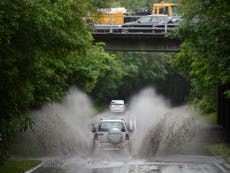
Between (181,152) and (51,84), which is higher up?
(51,84)

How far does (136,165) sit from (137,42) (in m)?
21.4

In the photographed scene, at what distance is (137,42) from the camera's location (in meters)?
43.4

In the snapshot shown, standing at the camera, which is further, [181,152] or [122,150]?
[181,152]

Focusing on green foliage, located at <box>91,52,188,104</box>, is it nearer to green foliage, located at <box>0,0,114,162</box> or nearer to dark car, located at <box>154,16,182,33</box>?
dark car, located at <box>154,16,182,33</box>

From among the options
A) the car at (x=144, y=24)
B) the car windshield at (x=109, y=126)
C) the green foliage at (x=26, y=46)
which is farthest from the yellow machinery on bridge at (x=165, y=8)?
the green foliage at (x=26, y=46)

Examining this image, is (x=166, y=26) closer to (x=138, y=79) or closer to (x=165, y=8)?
(x=165, y=8)

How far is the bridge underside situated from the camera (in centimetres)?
4272

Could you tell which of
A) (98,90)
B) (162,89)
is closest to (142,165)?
(98,90)

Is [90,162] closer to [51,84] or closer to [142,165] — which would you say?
[142,165]

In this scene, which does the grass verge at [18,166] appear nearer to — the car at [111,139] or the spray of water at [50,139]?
the spray of water at [50,139]

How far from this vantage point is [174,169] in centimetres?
2172

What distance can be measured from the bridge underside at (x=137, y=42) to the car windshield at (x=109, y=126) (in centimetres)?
1581

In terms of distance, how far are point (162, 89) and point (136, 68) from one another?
1196 cm

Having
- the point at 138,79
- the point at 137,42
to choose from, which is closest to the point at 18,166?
the point at 137,42
